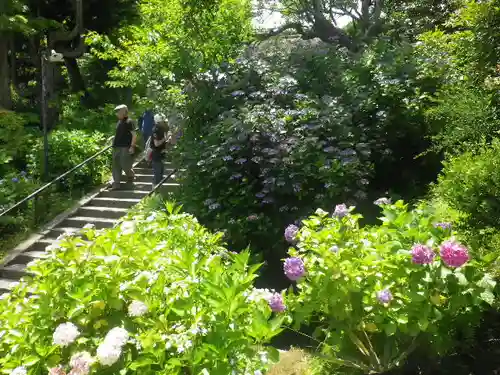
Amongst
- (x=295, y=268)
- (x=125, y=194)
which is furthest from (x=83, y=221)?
(x=295, y=268)

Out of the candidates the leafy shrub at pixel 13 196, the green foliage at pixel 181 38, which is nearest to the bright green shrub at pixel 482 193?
the green foliage at pixel 181 38

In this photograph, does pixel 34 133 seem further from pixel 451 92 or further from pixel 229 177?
pixel 451 92

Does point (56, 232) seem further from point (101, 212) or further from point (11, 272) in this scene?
point (11, 272)

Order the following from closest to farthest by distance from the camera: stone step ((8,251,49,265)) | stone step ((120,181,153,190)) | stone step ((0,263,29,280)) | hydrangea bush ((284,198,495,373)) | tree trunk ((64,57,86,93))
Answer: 1. hydrangea bush ((284,198,495,373))
2. stone step ((0,263,29,280))
3. stone step ((8,251,49,265))
4. stone step ((120,181,153,190))
5. tree trunk ((64,57,86,93))

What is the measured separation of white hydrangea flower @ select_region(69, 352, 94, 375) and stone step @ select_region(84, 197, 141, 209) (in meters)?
7.25

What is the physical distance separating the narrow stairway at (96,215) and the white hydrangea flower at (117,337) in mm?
6233

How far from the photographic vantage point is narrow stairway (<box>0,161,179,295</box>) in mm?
8141

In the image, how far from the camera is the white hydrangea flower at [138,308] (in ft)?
7.65

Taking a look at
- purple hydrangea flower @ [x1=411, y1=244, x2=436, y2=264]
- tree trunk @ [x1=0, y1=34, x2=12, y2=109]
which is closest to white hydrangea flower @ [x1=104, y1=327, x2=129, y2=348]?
purple hydrangea flower @ [x1=411, y1=244, x2=436, y2=264]

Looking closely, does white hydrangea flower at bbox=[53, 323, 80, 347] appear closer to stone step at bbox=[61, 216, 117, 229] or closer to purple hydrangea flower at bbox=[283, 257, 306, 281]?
purple hydrangea flower at bbox=[283, 257, 306, 281]

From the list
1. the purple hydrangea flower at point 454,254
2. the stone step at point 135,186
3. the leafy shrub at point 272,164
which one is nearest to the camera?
the purple hydrangea flower at point 454,254

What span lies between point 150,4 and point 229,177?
7306mm

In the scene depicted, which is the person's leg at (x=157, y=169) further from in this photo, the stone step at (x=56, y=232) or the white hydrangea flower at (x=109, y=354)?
the white hydrangea flower at (x=109, y=354)

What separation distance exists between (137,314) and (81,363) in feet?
1.07
